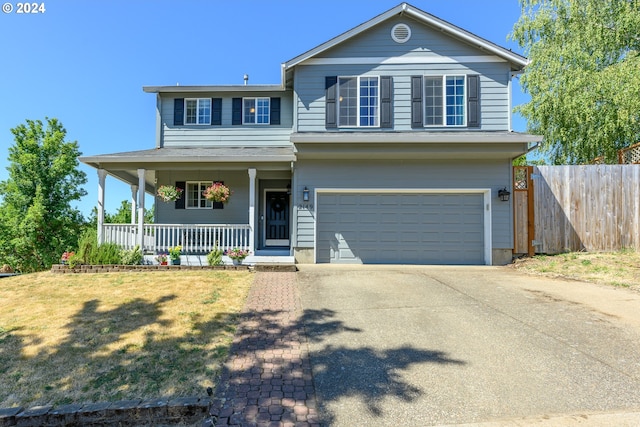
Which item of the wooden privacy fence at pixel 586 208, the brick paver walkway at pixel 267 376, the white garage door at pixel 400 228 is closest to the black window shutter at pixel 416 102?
the white garage door at pixel 400 228

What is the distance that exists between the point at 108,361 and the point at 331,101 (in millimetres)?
8353

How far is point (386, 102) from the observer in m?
9.36

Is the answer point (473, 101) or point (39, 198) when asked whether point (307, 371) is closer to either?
point (473, 101)

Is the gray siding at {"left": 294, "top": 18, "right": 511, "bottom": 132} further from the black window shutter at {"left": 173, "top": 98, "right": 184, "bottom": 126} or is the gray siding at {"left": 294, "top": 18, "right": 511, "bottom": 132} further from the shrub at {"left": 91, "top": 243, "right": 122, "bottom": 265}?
the shrub at {"left": 91, "top": 243, "right": 122, "bottom": 265}

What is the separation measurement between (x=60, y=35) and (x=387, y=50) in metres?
9.86

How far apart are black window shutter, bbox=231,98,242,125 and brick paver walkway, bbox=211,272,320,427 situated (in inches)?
328

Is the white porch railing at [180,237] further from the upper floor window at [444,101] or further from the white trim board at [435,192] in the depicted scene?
the upper floor window at [444,101]

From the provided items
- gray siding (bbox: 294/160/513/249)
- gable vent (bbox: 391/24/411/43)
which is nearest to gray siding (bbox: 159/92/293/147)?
gray siding (bbox: 294/160/513/249)

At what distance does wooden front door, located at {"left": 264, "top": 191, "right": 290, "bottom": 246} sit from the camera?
36.6ft

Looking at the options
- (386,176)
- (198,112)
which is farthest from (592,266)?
(198,112)

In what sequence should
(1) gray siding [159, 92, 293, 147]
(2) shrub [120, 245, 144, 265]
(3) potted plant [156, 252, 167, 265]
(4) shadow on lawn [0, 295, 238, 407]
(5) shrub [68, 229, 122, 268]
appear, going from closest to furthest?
1. (4) shadow on lawn [0, 295, 238, 407]
2. (5) shrub [68, 229, 122, 268]
3. (2) shrub [120, 245, 144, 265]
4. (3) potted plant [156, 252, 167, 265]
5. (1) gray siding [159, 92, 293, 147]

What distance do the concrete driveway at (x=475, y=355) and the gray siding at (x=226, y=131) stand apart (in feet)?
23.1

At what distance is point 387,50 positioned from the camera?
375 inches

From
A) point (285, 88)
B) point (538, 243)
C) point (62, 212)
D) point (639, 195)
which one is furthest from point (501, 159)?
point (62, 212)
